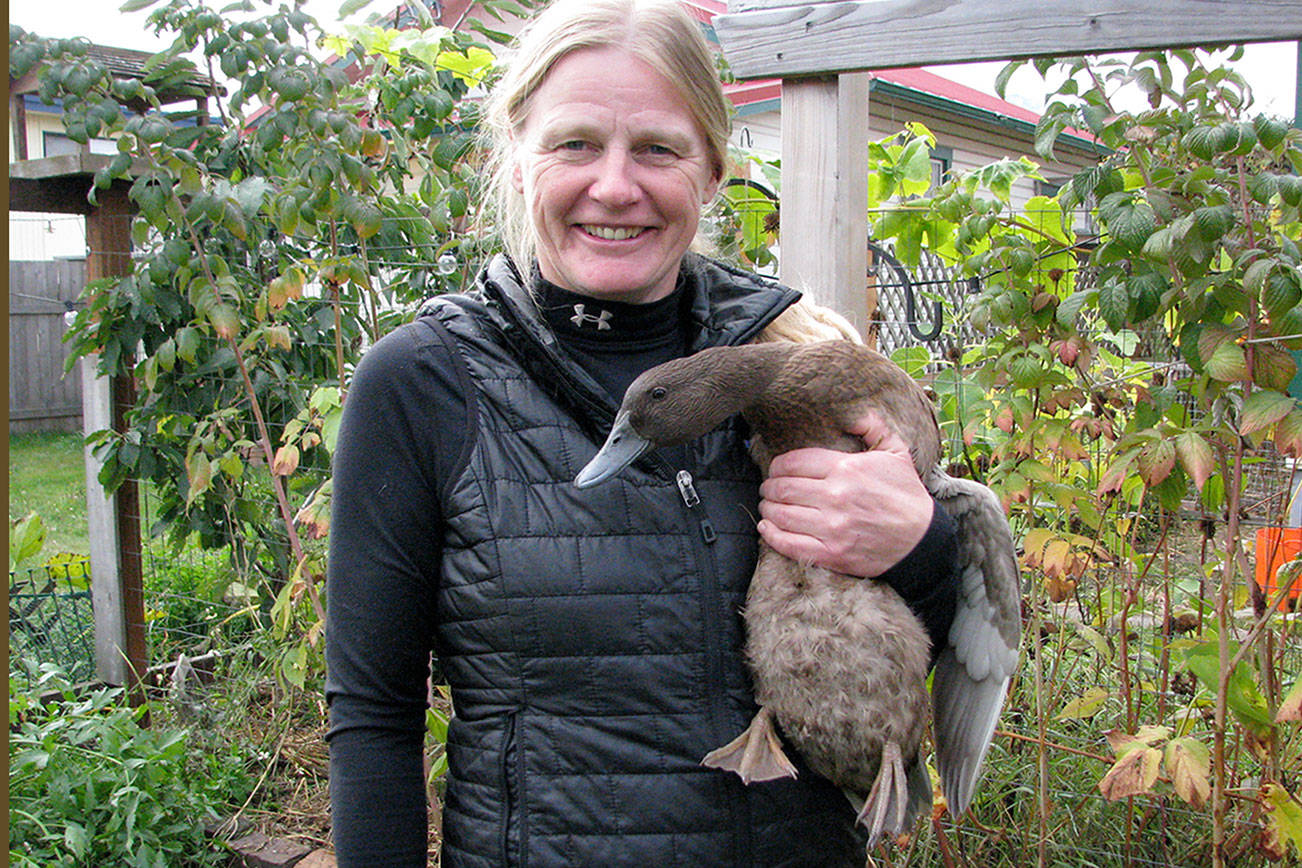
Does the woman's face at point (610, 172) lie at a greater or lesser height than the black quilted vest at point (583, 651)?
greater

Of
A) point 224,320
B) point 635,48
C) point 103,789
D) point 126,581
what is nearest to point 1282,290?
point 635,48

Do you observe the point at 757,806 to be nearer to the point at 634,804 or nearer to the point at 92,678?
the point at 634,804

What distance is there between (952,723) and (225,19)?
133 inches

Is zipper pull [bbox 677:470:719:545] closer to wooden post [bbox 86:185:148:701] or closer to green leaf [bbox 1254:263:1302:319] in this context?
green leaf [bbox 1254:263:1302:319]

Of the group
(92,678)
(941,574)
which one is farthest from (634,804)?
(92,678)

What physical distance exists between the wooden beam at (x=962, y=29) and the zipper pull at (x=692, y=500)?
155 centimetres

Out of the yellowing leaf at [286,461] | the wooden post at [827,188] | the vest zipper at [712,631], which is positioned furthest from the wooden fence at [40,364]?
the vest zipper at [712,631]

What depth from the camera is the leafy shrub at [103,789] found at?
3658mm

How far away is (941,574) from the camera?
1785 mm

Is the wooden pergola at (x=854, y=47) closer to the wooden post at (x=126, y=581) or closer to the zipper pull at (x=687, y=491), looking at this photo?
the zipper pull at (x=687, y=491)

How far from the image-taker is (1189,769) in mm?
2436

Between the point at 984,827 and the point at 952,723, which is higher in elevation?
the point at 952,723

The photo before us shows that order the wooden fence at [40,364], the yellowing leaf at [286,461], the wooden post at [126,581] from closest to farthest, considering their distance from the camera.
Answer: the yellowing leaf at [286,461], the wooden post at [126,581], the wooden fence at [40,364]

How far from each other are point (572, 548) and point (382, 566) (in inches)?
12.2
